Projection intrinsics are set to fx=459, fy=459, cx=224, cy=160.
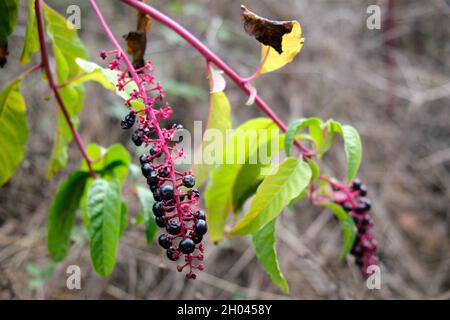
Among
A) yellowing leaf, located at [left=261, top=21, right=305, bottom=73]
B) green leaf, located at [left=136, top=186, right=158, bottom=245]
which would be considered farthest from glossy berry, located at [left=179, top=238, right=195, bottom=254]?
yellowing leaf, located at [left=261, top=21, right=305, bottom=73]

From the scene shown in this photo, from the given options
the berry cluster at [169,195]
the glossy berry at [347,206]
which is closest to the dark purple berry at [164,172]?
the berry cluster at [169,195]

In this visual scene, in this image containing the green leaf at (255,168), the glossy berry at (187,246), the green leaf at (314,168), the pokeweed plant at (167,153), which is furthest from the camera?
the green leaf at (255,168)

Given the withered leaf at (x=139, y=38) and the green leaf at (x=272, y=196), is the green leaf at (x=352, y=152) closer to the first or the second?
the green leaf at (x=272, y=196)

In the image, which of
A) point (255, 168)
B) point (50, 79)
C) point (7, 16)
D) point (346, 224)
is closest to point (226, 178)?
point (255, 168)

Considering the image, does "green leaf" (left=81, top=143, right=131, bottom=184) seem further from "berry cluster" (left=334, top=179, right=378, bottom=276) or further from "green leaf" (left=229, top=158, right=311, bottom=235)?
"berry cluster" (left=334, top=179, right=378, bottom=276)

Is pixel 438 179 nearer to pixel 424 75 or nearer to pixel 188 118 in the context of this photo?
pixel 424 75

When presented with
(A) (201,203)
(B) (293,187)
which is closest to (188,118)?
(A) (201,203)
